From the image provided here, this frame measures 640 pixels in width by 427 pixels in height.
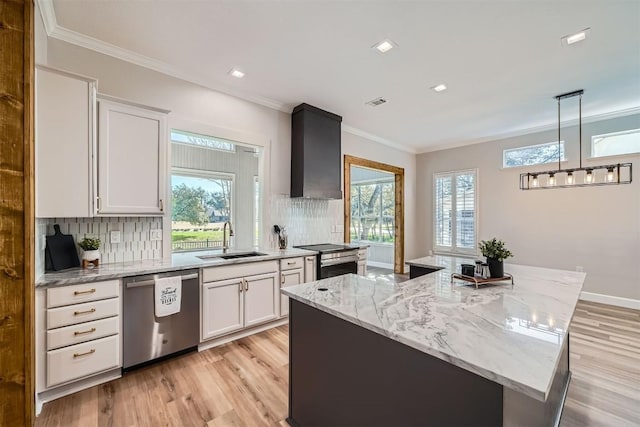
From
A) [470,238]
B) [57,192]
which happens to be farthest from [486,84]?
[57,192]

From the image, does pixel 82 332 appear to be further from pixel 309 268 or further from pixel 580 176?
pixel 580 176

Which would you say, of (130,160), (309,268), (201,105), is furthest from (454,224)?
(130,160)

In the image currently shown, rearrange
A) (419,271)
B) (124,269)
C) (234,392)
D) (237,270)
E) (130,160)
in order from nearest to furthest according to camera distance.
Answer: (234,392) → (124,269) → (130,160) → (419,271) → (237,270)

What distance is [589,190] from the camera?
14.1ft

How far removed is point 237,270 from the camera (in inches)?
115

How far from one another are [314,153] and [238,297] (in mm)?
2171

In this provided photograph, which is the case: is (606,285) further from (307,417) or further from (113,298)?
(113,298)

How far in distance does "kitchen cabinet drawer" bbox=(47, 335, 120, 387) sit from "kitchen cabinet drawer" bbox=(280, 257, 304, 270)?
5.44 ft

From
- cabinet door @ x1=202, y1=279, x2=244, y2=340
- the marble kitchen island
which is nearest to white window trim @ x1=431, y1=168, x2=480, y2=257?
the marble kitchen island

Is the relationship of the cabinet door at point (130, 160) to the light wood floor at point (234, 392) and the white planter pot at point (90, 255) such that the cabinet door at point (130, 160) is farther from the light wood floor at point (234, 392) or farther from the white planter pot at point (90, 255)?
the light wood floor at point (234, 392)

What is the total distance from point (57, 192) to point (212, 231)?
3076 millimetres

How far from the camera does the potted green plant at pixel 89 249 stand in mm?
2336

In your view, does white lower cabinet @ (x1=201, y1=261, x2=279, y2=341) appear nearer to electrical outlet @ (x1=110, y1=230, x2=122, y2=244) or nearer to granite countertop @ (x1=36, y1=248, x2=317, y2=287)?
granite countertop @ (x1=36, y1=248, x2=317, y2=287)

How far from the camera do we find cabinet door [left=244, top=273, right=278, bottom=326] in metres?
3.01
